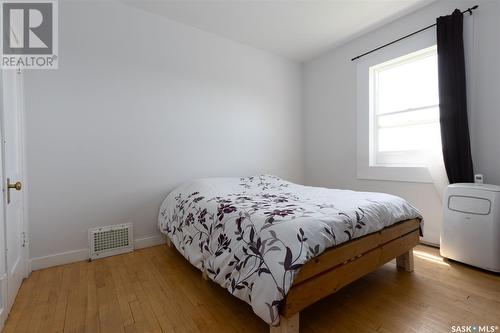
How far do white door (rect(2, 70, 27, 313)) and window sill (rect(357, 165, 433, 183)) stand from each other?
10.9ft

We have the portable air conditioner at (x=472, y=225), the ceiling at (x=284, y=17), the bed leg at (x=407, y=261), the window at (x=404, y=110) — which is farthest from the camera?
the window at (x=404, y=110)

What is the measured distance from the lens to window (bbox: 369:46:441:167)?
8.18ft

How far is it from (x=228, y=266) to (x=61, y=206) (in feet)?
5.76

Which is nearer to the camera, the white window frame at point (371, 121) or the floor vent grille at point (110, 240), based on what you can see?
the floor vent grille at point (110, 240)

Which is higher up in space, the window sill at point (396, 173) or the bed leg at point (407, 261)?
the window sill at point (396, 173)

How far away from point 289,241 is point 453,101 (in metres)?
2.22

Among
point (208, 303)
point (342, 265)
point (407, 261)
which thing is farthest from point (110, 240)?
point (407, 261)

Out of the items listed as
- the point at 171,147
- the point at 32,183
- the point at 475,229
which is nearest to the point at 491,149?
the point at 475,229

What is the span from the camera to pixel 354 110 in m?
3.12

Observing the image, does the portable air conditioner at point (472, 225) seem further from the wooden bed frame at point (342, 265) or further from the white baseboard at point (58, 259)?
the white baseboard at point (58, 259)

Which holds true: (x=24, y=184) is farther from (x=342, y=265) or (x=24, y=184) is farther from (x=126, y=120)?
(x=342, y=265)

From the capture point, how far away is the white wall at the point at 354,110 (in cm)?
Answer: 205

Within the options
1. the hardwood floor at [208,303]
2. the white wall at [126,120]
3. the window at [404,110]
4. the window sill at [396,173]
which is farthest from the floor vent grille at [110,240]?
the window at [404,110]

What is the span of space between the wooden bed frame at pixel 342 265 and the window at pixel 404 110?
109cm
